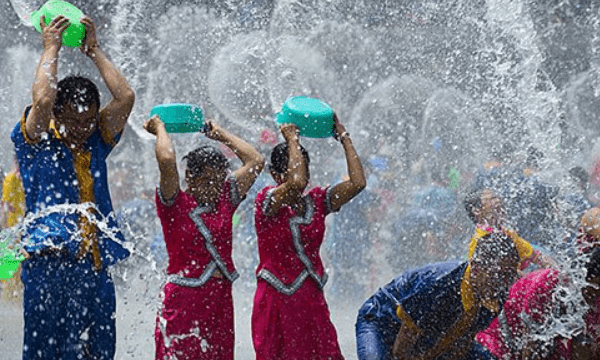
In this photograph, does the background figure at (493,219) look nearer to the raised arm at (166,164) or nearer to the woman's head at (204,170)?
the woman's head at (204,170)

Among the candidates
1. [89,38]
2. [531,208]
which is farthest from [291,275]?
[531,208]

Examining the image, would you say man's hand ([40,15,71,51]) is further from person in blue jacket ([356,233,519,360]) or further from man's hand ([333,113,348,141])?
person in blue jacket ([356,233,519,360])

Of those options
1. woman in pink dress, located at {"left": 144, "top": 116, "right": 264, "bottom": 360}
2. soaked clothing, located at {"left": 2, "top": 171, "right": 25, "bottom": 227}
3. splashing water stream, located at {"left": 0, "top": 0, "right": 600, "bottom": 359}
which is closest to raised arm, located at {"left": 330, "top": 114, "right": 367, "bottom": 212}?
woman in pink dress, located at {"left": 144, "top": 116, "right": 264, "bottom": 360}

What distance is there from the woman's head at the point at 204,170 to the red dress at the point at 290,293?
218 millimetres

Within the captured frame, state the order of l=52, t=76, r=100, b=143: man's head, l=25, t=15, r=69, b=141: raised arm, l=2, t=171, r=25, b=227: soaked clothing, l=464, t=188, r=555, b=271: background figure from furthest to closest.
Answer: l=2, t=171, r=25, b=227: soaked clothing → l=464, t=188, r=555, b=271: background figure → l=52, t=76, r=100, b=143: man's head → l=25, t=15, r=69, b=141: raised arm

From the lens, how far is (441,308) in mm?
2973

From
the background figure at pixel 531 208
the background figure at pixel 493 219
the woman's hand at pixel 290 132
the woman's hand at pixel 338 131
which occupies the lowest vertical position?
the background figure at pixel 531 208

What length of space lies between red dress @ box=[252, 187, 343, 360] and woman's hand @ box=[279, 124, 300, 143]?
8.9 inches

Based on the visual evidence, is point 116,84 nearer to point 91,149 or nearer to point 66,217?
point 91,149

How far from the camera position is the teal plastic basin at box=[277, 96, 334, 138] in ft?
11.4

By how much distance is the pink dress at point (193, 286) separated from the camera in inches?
126

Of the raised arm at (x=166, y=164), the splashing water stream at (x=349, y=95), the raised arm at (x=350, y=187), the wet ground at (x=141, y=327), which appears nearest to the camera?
the raised arm at (x=166, y=164)

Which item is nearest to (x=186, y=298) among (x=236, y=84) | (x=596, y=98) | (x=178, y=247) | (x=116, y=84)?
(x=178, y=247)

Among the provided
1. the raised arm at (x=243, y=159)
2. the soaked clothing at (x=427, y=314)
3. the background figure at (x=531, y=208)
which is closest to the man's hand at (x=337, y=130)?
the raised arm at (x=243, y=159)
